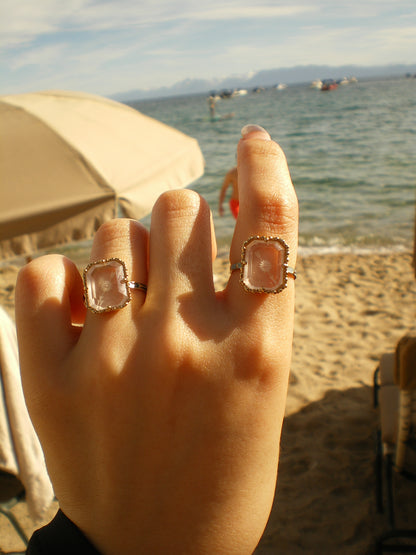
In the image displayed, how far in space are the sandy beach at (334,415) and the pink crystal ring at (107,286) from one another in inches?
123

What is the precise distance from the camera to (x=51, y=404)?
62 cm

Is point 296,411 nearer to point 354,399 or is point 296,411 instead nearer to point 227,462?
point 354,399

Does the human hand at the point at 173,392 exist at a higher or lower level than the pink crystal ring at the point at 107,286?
lower

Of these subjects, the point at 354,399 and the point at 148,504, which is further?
the point at 354,399

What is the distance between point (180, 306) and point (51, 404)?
224mm

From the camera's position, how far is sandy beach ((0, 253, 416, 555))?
3236mm

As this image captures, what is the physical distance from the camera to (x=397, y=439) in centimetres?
318

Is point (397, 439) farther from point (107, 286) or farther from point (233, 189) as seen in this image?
point (233, 189)

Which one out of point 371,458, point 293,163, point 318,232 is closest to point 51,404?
point 371,458

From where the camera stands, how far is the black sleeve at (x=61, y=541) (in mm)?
595

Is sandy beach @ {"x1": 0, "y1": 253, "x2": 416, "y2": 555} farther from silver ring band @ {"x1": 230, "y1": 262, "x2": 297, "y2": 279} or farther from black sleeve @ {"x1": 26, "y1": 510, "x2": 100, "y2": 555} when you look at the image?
silver ring band @ {"x1": 230, "y1": 262, "x2": 297, "y2": 279}

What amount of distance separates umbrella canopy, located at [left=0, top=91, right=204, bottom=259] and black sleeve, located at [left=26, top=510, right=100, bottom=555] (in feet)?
10.5

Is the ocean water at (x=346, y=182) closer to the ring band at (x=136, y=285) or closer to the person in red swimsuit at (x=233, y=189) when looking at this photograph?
the person in red swimsuit at (x=233, y=189)

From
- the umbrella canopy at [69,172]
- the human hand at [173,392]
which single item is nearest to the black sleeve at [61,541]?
the human hand at [173,392]
